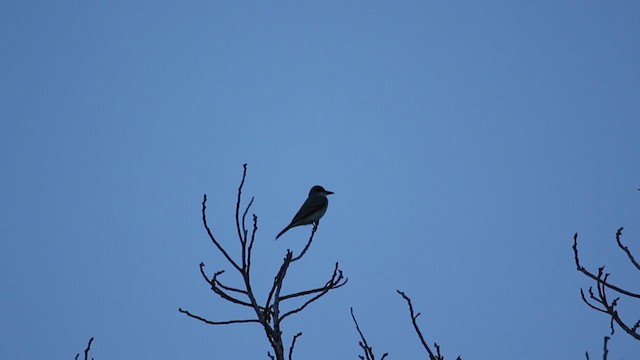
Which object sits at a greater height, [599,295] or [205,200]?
[205,200]

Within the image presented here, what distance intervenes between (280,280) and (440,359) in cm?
134

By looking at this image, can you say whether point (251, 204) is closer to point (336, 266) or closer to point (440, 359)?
point (336, 266)

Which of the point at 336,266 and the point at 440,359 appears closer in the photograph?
the point at 440,359

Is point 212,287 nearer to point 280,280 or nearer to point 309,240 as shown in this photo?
point 280,280

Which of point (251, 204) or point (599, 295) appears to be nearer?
point (599, 295)

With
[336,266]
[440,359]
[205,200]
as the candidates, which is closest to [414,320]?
[440,359]

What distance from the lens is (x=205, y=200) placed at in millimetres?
4449

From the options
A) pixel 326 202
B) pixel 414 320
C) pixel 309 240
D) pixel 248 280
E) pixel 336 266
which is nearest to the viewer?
pixel 248 280

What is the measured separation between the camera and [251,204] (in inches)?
181

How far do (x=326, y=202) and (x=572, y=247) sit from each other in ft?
32.5

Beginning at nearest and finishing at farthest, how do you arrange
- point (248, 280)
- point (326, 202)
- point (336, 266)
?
point (248, 280), point (336, 266), point (326, 202)

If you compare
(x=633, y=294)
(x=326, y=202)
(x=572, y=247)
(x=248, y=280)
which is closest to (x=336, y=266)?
(x=248, y=280)

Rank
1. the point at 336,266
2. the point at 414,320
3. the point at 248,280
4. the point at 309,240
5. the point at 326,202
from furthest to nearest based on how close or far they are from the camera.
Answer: the point at 326,202 → the point at 309,240 → the point at 336,266 → the point at 414,320 → the point at 248,280

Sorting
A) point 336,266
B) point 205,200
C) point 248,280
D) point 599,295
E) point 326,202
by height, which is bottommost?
point 599,295
